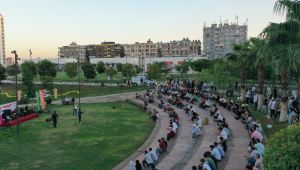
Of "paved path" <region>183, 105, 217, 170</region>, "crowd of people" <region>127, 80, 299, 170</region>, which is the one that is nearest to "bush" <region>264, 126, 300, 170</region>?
"crowd of people" <region>127, 80, 299, 170</region>

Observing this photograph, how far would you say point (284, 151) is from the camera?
8.71 metres

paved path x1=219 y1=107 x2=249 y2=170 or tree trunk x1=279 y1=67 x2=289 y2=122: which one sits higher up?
tree trunk x1=279 y1=67 x2=289 y2=122

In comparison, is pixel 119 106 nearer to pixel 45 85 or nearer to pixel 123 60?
pixel 45 85

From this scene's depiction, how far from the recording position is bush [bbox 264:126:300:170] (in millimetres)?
8522

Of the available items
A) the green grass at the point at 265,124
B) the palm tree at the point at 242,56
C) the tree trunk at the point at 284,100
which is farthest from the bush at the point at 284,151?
the palm tree at the point at 242,56

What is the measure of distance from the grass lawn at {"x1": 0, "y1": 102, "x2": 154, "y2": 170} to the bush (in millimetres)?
12149

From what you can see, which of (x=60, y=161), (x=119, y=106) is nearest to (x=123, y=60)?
(x=119, y=106)

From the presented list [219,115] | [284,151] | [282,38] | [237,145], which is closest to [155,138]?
[237,145]

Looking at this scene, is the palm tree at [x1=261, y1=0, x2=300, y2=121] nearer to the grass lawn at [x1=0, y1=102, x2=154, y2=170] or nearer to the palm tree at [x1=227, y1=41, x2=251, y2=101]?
the grass lawn at [x1=0, y1=102, x2=154, y2=170]

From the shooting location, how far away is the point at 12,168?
791 inches

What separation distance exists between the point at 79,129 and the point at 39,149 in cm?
622

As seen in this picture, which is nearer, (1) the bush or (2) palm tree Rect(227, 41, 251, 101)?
(1) the bush

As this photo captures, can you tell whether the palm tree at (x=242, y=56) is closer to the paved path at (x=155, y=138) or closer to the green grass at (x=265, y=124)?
the green grass at (x=265, y=124)

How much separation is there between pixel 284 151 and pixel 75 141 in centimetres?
1942
